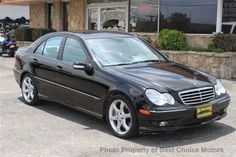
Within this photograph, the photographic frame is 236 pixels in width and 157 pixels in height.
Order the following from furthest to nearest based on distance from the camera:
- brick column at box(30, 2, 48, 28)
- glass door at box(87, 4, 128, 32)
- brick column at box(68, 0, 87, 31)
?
brick column at box(30, 2, 48, 28) < brick column at box(68, 0, 87, 31) < glass door at box(87, 4, 128, 32)

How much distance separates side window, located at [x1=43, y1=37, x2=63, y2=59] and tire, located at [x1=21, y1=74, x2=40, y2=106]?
2.10 ft

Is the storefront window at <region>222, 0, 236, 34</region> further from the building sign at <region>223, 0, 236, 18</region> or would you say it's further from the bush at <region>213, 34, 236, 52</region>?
the bush at <region>213, 34, 236, 52</region>

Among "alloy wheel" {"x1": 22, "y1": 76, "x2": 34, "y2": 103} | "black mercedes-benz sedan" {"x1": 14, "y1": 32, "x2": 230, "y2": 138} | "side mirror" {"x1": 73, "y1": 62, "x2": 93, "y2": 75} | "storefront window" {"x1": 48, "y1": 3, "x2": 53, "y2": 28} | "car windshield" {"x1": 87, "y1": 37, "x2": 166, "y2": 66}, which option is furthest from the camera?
"storefront window" {"x1": 48, "y1": 3, "x2": 53, "y2": 28}

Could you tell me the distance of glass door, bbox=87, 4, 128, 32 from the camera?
17266 millimetres

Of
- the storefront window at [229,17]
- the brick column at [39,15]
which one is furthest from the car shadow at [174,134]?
the brick column at [39,15]

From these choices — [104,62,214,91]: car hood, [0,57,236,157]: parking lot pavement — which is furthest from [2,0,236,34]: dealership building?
[104,62,214,91]: car hood

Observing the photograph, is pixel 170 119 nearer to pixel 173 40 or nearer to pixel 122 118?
pixel 122 118

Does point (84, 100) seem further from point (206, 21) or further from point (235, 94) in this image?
point (206, 21)

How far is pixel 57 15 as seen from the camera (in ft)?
71.1

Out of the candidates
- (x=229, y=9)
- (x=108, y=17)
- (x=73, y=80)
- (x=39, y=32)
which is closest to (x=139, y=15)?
(x=108, y=17)

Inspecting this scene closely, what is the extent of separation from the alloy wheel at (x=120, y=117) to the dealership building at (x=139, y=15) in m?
7.91

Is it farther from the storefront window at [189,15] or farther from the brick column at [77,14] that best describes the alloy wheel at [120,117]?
the brick column at [77,14]

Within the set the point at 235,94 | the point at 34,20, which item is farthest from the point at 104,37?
the point at 34,20

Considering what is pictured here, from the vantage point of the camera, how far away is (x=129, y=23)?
1680cm
